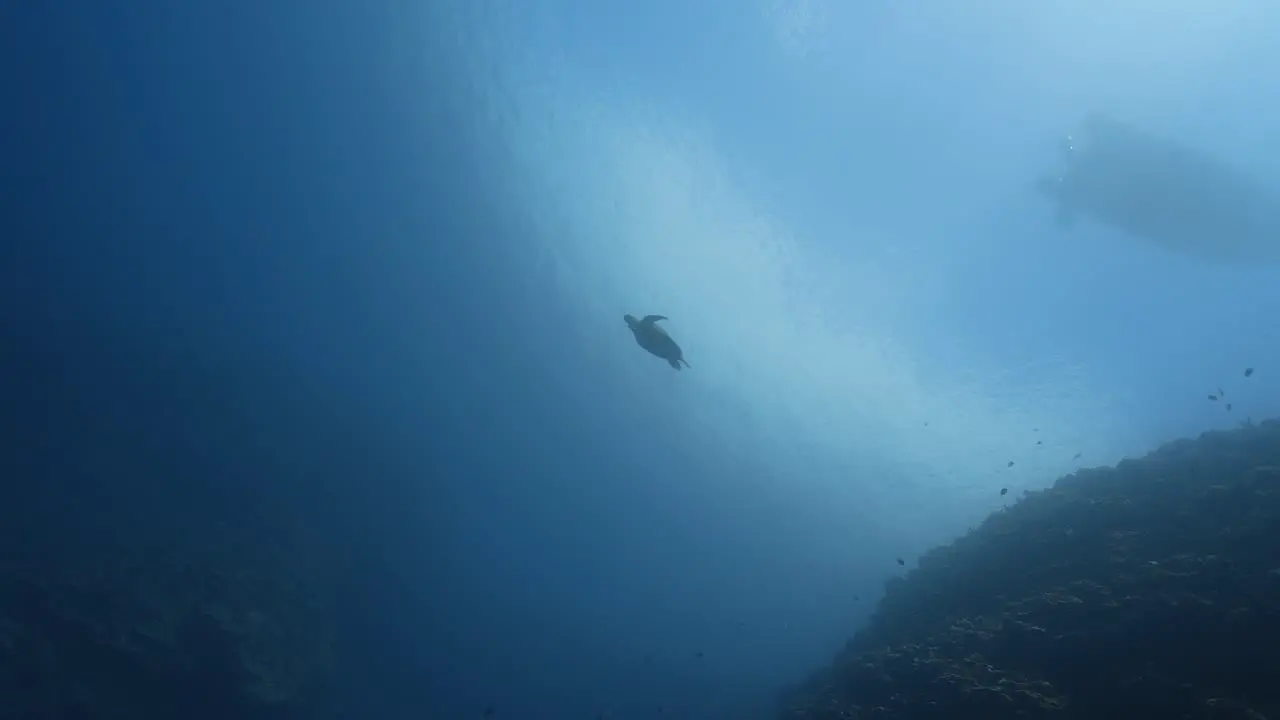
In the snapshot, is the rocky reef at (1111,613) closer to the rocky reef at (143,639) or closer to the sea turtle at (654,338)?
the sea turtle at (654,338)

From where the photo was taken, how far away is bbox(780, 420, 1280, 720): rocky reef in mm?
8055

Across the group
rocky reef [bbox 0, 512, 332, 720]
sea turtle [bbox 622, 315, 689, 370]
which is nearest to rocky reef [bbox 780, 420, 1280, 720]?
sea turtle [bbox 622, 315, 689, 370]

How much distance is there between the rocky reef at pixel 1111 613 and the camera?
8055 millimetres

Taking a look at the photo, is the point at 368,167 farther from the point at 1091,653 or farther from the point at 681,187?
the point at 1091,653

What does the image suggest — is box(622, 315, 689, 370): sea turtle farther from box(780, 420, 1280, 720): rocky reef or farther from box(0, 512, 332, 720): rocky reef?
box(0, 512, 332, 720): rocky reef

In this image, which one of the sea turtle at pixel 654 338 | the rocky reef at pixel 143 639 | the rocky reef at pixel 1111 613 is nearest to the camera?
the rocky reef at pixel 1111 613

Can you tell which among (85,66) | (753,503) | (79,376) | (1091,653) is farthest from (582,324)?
(1091,653)

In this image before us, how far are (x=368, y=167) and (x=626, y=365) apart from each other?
17.2 metres

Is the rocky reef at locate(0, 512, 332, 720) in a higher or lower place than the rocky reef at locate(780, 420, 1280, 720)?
lower

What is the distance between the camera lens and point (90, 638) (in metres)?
17.8

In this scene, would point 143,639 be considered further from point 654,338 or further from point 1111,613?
point 1111,613

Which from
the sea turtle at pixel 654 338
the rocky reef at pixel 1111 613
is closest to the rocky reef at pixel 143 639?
the rocky reef at pixel 1111 613

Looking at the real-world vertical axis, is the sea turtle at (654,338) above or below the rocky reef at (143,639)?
above

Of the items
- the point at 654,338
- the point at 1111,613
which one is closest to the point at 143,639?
the point at 654,338
